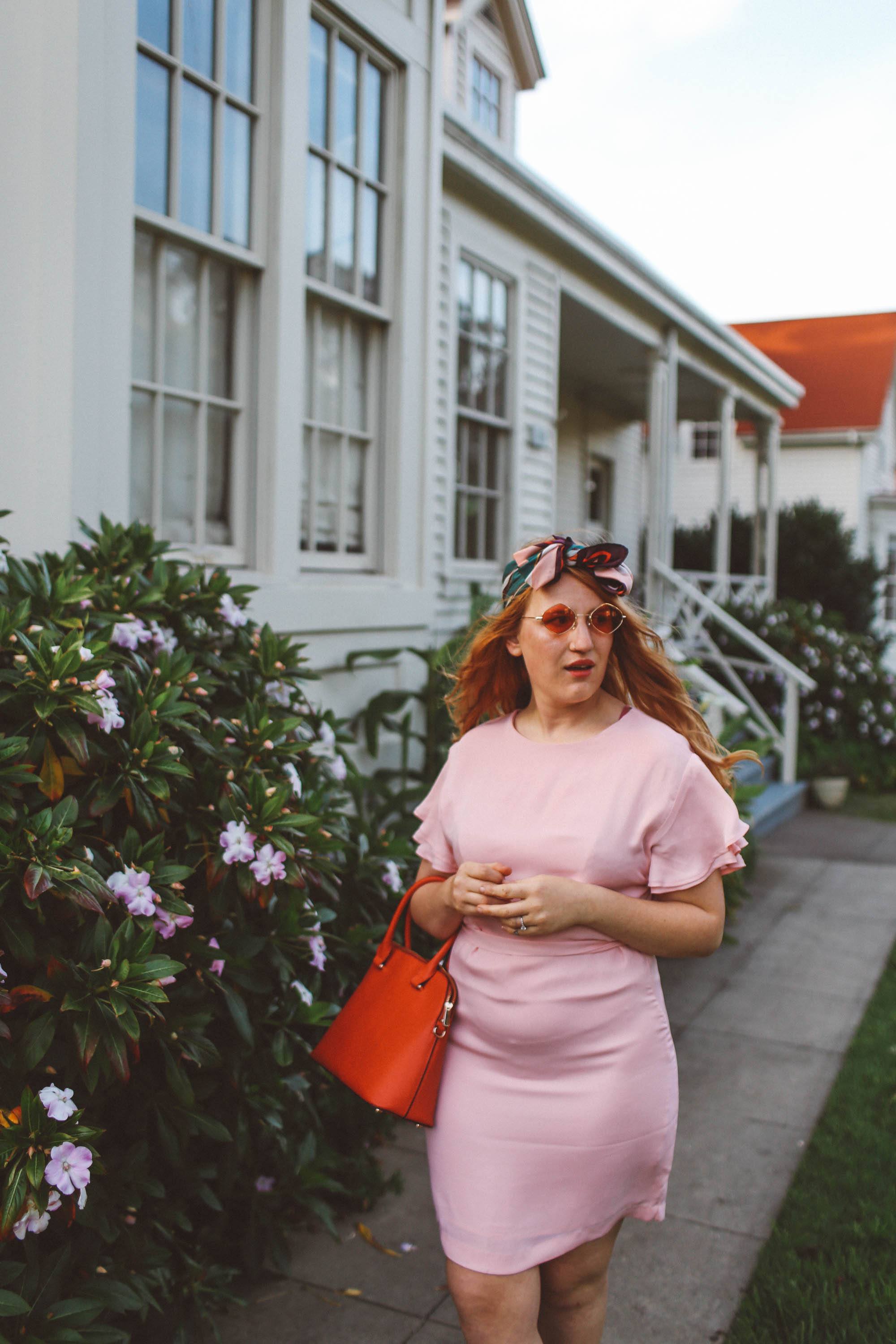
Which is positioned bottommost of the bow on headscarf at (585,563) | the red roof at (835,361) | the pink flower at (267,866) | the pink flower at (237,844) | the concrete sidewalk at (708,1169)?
the concrete sidewalk at (708,1169)

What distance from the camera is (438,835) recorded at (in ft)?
6.84

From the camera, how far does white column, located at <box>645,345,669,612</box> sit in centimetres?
1049

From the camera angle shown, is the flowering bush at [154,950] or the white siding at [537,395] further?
the white siding at [537,395]

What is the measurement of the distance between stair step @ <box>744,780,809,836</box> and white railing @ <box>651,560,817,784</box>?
0.48 ft

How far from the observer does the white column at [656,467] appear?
1049 cm

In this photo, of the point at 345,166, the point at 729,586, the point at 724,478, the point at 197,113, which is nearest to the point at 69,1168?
the point at 197,113

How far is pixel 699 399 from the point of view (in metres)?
14.1

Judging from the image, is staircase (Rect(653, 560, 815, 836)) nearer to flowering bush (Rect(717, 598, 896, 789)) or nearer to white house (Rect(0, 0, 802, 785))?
flowering bush (Rect(717, 598, 896, 789))

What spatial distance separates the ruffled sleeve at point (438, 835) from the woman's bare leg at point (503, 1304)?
2.17 ft

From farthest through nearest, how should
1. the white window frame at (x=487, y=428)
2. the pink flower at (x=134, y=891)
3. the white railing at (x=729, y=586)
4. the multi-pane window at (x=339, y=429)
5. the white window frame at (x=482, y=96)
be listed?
the white railing at (x=729, y=586), the white window frame at (x=482, y=96), the white window frame at (x=487, y=428), the multi-pane window at (x=339, y=429), the pink flower at (x=134, y=891)

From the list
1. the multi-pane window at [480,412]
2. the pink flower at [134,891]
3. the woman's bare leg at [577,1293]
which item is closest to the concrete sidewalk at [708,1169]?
the woman's bare leg at [577,1293]

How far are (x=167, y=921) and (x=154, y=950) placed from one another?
0.16 metres

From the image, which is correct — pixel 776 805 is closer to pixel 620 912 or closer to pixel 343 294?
pixel 343 294

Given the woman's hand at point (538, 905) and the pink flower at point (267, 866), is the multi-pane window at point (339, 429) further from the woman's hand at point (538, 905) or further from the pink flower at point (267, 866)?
the woman's hand at point (538, 905)
